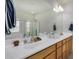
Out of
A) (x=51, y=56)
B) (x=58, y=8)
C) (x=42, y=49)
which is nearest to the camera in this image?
(x=42, y=49)

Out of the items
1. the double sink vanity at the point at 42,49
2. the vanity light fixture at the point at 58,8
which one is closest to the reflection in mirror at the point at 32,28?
the double sink vanity at the point at 42,49

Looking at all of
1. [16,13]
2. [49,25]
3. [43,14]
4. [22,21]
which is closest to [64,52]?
[49,25]

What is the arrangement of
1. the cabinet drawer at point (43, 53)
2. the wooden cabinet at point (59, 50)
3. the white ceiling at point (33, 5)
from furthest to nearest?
the wooden cabinet at point (59, 50) → the white ceiling at point (33, 5) → the cabinet drawer at point (43, 53)

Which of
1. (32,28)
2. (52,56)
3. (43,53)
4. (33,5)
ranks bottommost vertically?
(52,56)

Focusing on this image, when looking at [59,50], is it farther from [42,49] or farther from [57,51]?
[42,49]

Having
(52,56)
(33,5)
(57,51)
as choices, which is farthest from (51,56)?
(33,5)

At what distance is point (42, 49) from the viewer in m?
1.23

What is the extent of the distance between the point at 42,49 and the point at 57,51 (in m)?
0.56

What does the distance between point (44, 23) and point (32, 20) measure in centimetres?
30

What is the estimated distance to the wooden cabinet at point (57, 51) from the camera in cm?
122

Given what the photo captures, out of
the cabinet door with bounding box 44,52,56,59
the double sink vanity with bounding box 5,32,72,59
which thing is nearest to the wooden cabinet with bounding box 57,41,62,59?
the double sink vanity with bounding box 5,32,72,59

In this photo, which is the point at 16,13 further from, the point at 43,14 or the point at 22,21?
the point at 43,14

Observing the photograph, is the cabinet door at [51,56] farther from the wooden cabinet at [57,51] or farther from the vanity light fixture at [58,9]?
the vanity light fixture at [58,9]

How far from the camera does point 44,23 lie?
1730 millimetres
